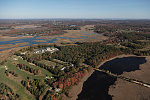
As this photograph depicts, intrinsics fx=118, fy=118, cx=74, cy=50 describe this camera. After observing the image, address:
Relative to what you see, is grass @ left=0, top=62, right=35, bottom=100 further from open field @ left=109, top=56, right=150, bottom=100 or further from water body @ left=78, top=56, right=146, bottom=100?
open field @ left=109, top=56, right=150, bottom=100

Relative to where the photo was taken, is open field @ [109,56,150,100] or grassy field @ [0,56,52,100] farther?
grassy field @ [0,56,52,100]

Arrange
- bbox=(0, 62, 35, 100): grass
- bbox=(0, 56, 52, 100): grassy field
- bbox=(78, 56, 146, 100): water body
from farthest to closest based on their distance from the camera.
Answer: bbox=(78, 56, 146, 100): water body
bbox=(0, 56, 52, 100): grassy field
bbox=(0, 62, 35, 100): grass

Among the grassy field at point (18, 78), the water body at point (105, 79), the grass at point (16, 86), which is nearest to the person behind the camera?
the grass at point (16, 86)

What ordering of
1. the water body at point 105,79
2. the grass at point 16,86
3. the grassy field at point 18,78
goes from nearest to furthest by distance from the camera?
the grass at point 16,86 → the grassy field at point 18,78 → the water body at point 105,79

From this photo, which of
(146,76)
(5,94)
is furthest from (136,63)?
(5,94)

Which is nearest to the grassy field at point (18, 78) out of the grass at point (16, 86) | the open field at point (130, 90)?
the grass at point (16, 86)

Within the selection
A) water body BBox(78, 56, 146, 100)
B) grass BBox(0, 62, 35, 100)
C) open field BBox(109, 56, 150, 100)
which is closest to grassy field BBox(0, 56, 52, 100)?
grass BBox(0, 62, 35, 100)

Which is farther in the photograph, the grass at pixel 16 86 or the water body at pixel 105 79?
the water body at pixel 105 79

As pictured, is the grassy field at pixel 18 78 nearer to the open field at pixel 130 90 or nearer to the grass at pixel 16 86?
the grass at pixel 16 86
